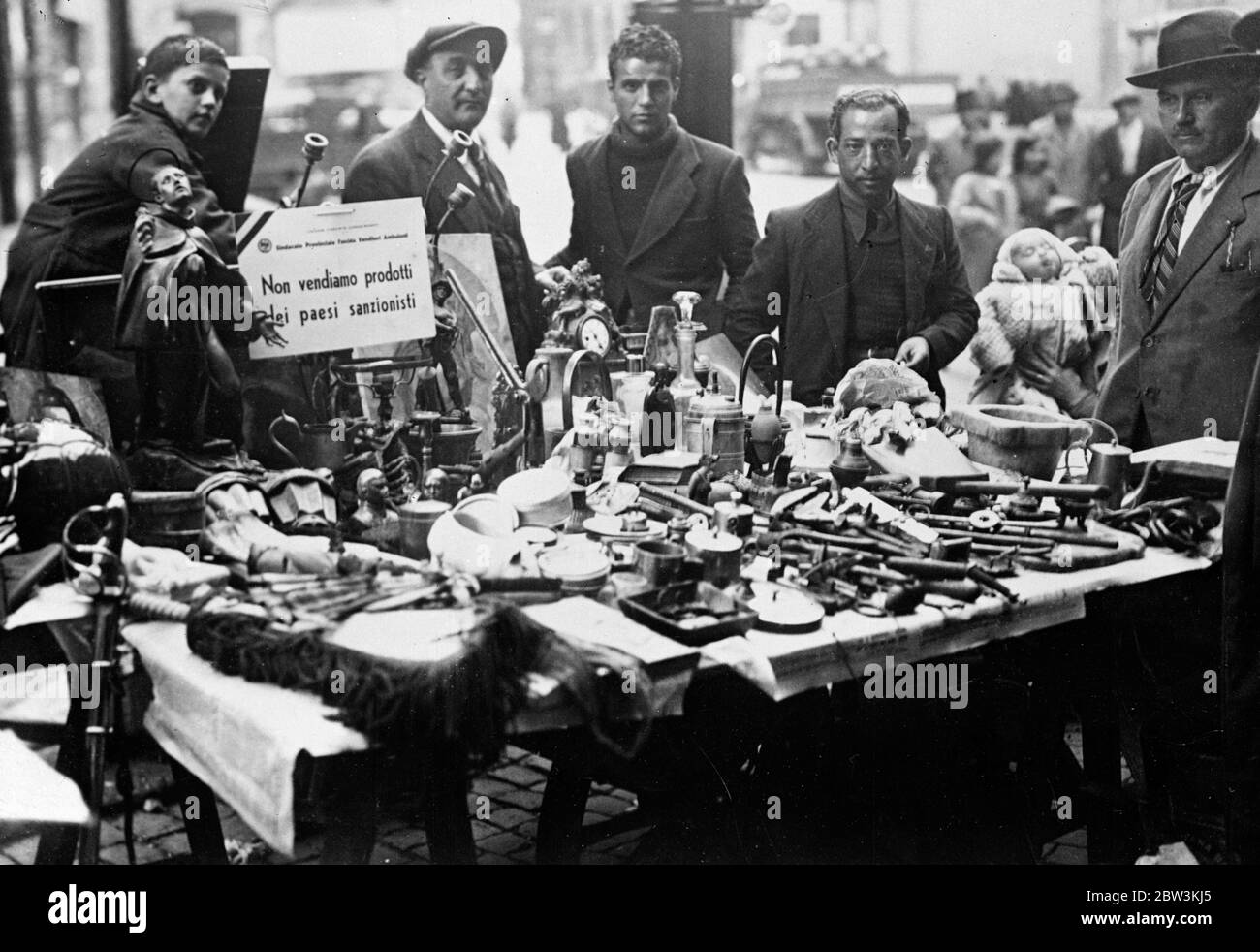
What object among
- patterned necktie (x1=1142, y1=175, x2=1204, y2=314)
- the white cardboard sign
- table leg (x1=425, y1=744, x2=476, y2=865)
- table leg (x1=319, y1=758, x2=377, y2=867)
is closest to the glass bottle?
the white cardboard sign

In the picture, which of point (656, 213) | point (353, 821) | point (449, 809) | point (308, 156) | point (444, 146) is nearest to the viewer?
point (353, 821)

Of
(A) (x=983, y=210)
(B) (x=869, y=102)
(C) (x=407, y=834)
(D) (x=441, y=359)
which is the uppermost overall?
(B) (x=869, y=102)

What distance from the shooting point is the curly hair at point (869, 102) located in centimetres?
404

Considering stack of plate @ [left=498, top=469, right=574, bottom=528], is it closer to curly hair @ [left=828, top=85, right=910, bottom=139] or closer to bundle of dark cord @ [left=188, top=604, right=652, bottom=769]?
bundle of dark cord @ [left=188, top=604, right=652, bottom=769]

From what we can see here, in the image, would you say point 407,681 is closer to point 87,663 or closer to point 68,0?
point 87,663

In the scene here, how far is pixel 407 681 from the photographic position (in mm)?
2719

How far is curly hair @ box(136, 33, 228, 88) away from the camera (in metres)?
3.60

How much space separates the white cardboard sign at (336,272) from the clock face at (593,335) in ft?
1.57

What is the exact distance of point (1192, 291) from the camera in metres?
3.88

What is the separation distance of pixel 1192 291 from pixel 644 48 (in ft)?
5.77

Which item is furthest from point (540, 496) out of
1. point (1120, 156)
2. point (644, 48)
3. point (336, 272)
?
point (1120, 156)

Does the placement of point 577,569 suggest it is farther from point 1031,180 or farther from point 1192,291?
point 1031,180

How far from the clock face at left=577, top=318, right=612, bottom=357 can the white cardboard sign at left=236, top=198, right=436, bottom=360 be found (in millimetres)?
478

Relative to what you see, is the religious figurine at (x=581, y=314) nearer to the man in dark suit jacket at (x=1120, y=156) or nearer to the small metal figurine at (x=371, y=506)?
the small metal figurine at (x=371, y=506)
